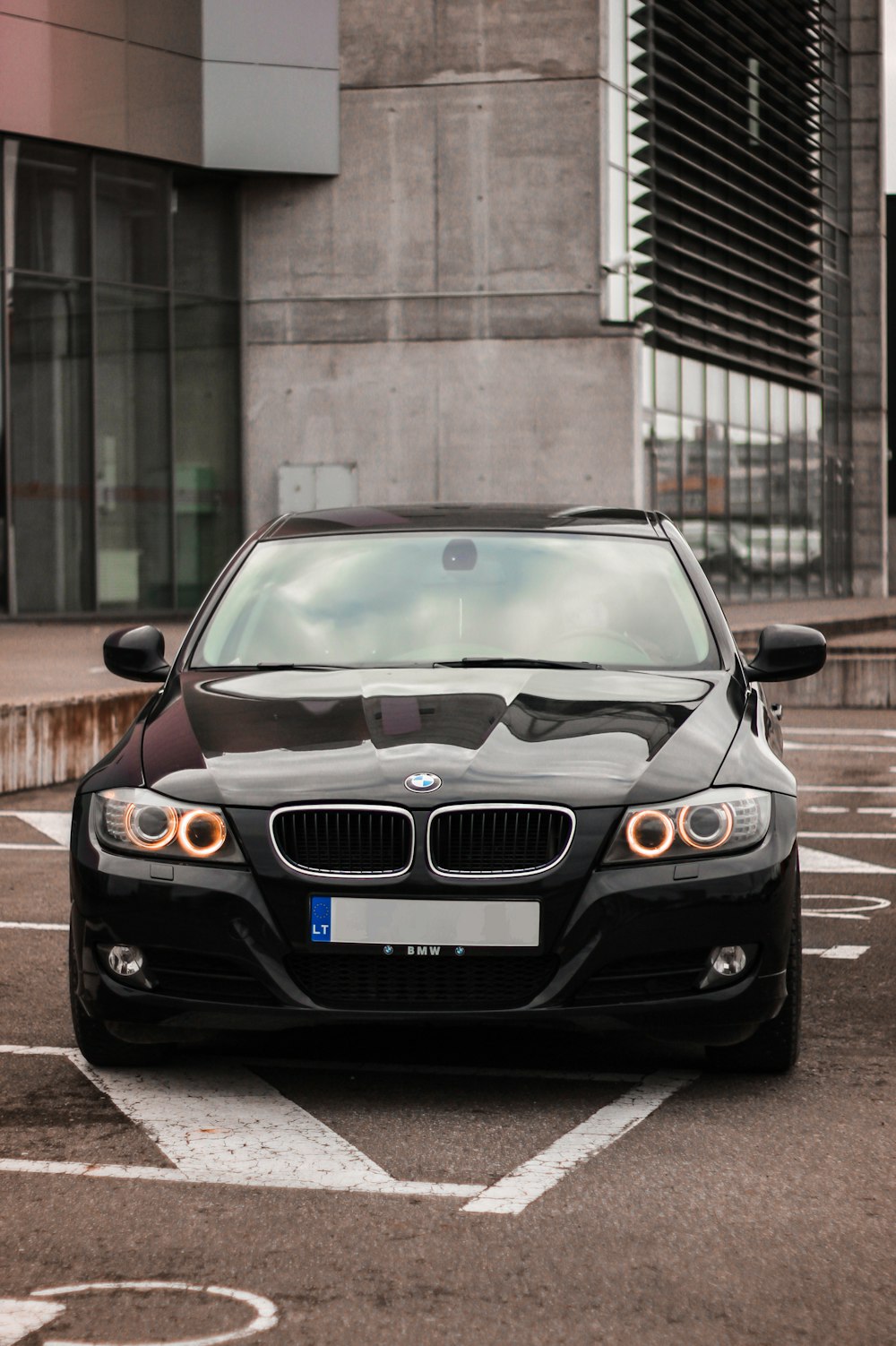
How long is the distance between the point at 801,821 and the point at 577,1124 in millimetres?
6268

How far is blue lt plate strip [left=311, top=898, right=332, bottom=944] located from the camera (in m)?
4.54

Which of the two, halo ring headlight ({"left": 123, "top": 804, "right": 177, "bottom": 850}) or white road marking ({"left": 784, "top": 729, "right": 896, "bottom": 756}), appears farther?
white road marking ({"left": 784, "top": 729, "right": 896, "bottom": 756})

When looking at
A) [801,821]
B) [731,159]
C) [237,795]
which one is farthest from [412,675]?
[731,159]

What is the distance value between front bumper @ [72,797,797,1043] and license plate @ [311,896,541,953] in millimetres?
43

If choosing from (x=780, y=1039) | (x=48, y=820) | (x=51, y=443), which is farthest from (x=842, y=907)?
(x=51, y=443)

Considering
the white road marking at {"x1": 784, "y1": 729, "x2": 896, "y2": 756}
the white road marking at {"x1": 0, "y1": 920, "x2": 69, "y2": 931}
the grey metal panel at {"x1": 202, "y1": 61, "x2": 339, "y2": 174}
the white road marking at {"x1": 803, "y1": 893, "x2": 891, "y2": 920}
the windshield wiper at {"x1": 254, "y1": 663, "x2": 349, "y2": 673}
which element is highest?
the grey metal panel at {"x1": 202, "y1": 61, "x2": 339, "y2": 174}

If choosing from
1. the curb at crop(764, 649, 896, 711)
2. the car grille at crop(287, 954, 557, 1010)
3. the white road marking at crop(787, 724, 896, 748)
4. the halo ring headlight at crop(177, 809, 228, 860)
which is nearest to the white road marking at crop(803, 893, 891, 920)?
the car grille at crop(287, 954, 557, 1010)

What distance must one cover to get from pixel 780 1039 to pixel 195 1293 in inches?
78.5

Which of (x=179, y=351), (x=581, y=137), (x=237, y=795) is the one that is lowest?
(x=237, y=795)

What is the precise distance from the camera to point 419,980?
4.59 meters

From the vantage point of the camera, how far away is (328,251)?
94.0ft

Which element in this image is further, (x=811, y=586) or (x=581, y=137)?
(x=811, y=586)

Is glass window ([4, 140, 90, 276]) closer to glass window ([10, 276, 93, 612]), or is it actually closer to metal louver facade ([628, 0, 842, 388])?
glass window ([10, 276, 93, 612])

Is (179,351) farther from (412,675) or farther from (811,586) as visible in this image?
(412,675)
